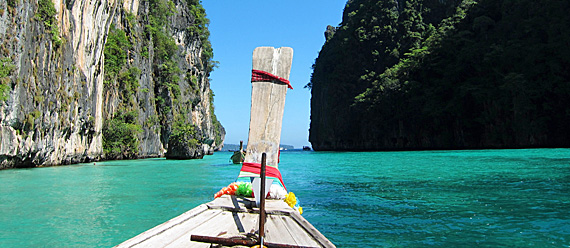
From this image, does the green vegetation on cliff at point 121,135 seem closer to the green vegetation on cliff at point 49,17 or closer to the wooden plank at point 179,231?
the green vegetation on cliff at point 49,17

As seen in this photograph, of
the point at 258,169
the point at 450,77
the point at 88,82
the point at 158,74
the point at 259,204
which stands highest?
the point at 450,77

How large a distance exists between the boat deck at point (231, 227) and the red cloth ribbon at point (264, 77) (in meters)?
1.32

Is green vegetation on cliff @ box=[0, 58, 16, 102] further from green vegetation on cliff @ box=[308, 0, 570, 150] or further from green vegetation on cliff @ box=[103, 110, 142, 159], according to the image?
green vegetation on cliff @ box=[308, 0, 570, 150]

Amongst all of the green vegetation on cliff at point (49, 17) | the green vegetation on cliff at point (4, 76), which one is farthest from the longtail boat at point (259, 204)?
the green vegetation on cliff at point (49, 17)

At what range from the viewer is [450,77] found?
55.2m

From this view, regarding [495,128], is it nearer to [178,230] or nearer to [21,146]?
[21,146]

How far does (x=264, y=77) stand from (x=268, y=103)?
29cm

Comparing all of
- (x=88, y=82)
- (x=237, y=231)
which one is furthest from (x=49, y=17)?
(x=237, y=231)

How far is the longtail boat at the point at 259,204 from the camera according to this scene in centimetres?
338

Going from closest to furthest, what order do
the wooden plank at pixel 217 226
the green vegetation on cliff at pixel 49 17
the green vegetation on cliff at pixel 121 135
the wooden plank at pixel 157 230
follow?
the wooden plank at pixel 157 230 → the wooden plank at pixel 217 226 → the green vegetation on cliff at pixel 49 17 → the green vegetation on cliff at pixel 121 135

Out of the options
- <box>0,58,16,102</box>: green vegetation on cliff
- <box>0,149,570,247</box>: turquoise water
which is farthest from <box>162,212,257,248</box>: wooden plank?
<box>0,58,16,102</box>: green vegetation on cliff

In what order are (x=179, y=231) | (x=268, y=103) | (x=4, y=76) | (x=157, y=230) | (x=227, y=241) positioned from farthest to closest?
(x=4, y=76)
(x=268, y=103)
(x=179, y=231)
(x=157, y=230)
(x=227, y=241)

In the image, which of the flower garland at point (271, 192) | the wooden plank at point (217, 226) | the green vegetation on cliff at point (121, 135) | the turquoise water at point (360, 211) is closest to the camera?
the wooden plank at point (217, 226)

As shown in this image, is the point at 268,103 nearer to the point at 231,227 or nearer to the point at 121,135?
the point at 231,227
